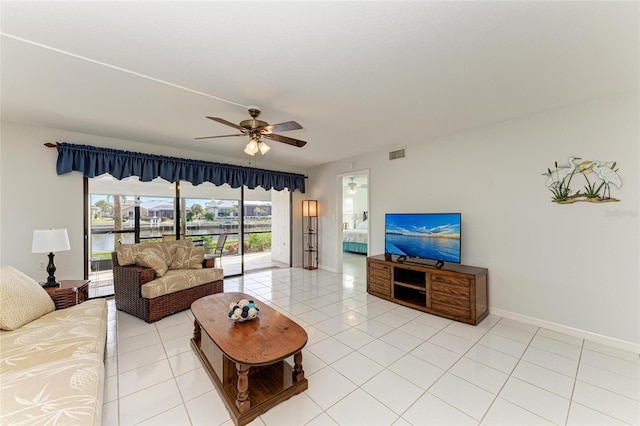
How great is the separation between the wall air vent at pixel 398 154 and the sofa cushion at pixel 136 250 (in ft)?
12.4

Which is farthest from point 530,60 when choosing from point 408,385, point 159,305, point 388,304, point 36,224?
point 36,224

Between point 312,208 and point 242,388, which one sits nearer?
point 242,388

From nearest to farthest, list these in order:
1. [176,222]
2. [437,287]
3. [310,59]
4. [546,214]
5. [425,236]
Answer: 1. [310,59]
2. [546,214]
3. [437,287]
4. [425,236]
5. [176,222]

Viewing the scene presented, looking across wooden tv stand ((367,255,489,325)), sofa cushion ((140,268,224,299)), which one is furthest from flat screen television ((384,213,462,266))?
sofa cushion ((140,268,224,299))

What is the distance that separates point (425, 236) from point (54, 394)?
12.2 ft

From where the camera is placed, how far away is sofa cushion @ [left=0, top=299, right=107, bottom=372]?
153 cm

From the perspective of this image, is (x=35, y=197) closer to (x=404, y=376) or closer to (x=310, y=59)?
(x=310, y=59)

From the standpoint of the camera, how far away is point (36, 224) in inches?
132

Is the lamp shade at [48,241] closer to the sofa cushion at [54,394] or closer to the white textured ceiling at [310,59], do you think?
the white textured ceiling at [310,59]

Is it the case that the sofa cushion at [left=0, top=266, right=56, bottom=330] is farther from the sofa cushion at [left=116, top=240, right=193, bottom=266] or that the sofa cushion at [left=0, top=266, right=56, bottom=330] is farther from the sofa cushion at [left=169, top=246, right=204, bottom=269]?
the sofa cushion at [left=169, top=246, right=204, bottom=269]

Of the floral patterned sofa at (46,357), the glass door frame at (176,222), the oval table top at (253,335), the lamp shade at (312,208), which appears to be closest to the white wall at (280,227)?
the glass door frame at (176,222)

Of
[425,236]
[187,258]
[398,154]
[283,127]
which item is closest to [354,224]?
[398,154]

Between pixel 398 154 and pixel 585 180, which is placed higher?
pixel 398 154

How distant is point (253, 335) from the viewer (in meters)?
1.91
